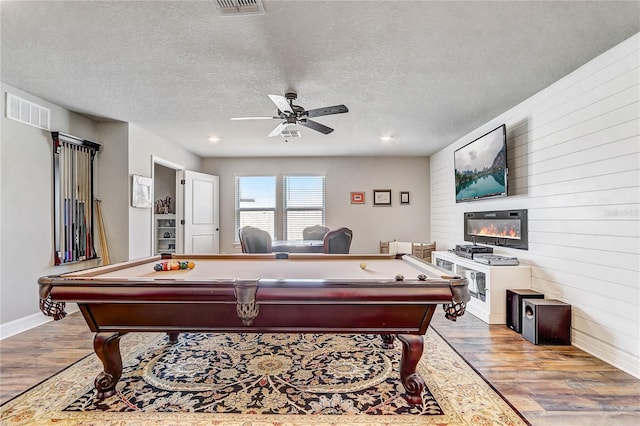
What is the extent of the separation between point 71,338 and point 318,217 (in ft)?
14.4

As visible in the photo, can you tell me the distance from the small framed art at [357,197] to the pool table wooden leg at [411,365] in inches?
183

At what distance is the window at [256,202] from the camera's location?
6.46 meters

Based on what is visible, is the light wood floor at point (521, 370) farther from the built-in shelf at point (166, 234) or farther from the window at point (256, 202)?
the window at point (256, 202)

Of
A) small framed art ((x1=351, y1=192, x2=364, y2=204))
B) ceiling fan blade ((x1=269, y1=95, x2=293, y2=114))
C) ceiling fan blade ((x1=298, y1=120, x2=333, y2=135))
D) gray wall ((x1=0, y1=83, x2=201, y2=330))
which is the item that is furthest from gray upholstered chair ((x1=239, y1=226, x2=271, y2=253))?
small framed art ((x1=351, y1=192, x2=364, y2=204))

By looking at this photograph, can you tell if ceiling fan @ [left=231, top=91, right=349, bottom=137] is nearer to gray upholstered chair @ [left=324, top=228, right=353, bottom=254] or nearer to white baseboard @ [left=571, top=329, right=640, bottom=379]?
gray upholstered chair @ [left=324, top=228, right=353, bottom=254]

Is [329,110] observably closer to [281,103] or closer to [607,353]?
[281,103]

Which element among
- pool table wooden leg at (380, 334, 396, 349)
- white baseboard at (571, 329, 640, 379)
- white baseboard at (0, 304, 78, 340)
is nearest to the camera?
white baseboard at (571, 329, 640, 379)

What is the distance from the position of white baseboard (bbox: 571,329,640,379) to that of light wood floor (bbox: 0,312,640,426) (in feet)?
0.19

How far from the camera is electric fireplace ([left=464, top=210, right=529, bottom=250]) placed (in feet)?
10.8

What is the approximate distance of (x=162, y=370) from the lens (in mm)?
2234

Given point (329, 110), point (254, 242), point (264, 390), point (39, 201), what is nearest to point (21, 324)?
point (39, 201)

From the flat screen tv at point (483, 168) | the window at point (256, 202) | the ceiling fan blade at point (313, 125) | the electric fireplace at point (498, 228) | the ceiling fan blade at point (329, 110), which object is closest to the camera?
the ceiling fan blade at point (329, 110)

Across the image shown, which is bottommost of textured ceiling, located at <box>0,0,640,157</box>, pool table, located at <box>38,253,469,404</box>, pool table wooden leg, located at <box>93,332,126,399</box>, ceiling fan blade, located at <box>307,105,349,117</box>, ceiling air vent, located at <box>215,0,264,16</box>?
pool table wooden leg, located at <box>93,332,126,399</box>

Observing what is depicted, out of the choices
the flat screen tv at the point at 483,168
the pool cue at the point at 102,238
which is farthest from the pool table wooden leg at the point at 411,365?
the pool cue at the point at 102,238
